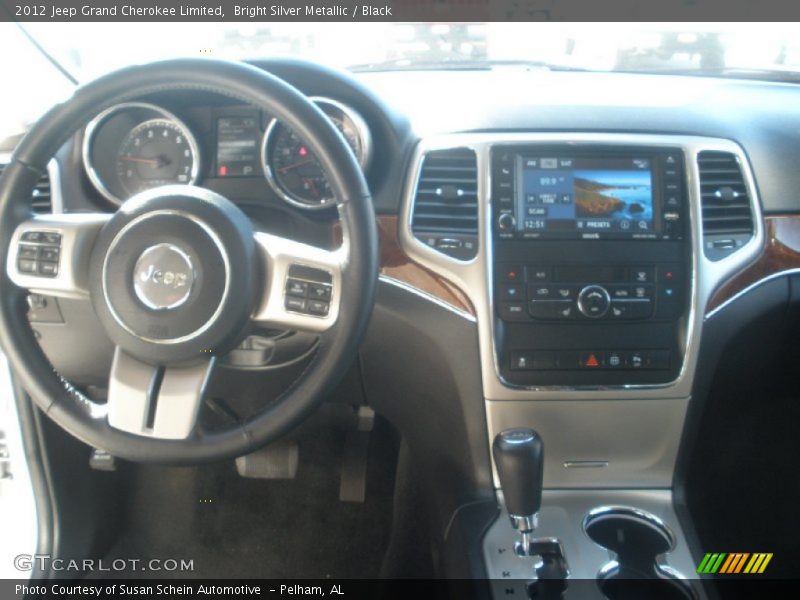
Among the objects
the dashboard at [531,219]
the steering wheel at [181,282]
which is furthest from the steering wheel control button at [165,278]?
the dashboard at [531,219]

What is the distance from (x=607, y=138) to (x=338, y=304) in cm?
64

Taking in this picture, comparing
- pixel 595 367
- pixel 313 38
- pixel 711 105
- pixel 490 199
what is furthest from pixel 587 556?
pixel 313 38

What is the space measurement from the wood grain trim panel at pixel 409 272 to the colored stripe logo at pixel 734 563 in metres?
0.62

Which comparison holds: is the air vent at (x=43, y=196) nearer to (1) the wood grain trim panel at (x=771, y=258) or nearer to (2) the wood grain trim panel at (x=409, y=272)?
(2) the wood grain trim panel at (x=409, y=272)

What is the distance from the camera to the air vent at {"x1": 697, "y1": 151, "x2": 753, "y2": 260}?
4.66 ft

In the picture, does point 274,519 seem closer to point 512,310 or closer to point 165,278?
point 512,310

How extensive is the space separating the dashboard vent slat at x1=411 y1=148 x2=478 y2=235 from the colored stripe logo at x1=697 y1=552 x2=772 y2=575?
0.73 metres

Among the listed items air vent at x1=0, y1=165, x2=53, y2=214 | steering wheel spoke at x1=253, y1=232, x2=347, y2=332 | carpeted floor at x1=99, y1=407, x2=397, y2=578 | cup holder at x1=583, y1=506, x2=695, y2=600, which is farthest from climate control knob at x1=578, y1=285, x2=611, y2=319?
air vent at x1=0, y1=165, x2=53, y2=214

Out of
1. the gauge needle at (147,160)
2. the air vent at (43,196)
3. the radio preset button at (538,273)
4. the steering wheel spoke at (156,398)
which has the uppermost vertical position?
the gauge needle at (147,160)

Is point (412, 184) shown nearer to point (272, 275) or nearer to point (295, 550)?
point (272, 275)

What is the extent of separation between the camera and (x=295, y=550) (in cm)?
193

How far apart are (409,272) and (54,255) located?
1.94ft

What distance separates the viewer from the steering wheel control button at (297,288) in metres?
1.08
